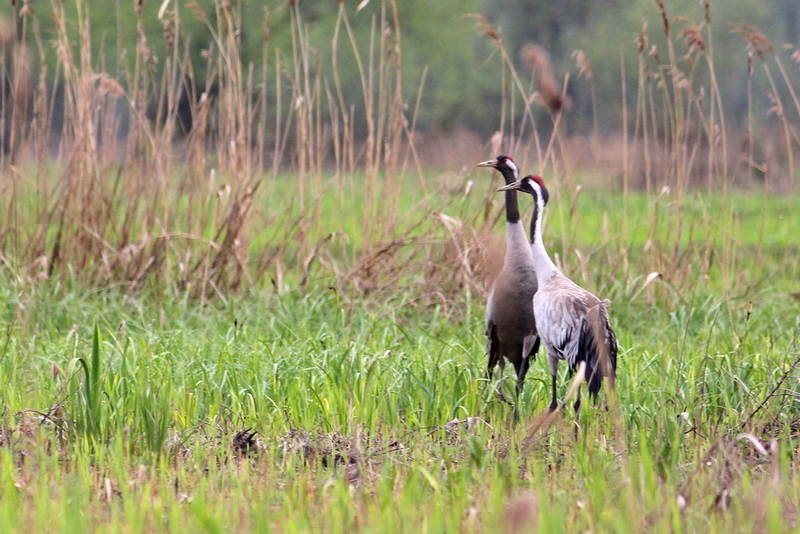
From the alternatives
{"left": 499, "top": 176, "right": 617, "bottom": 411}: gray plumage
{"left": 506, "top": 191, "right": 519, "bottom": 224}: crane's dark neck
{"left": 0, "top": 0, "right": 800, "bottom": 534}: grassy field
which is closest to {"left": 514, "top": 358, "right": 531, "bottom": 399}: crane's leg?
{"left": 0, "top": 0, "right": 800, "bottom": 534}: grassy field

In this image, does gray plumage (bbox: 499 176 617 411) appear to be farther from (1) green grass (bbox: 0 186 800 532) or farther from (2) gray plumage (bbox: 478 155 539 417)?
(2) gray plumage (bbox: 478 155 539 417)

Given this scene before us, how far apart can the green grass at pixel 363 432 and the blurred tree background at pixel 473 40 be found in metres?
10.7

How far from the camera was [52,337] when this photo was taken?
4.82m

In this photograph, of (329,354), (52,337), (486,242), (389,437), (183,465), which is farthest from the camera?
(486,242)

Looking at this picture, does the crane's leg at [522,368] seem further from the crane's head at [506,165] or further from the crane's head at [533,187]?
the crane's head at [506,165]

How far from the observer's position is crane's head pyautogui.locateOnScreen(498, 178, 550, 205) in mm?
3842

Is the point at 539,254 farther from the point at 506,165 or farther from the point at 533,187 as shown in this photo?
the point at 506,165

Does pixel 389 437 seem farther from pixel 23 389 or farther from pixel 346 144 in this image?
pixel 346 144

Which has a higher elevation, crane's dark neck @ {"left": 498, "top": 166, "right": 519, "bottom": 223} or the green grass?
crane's dark neck @ {"left": 498, "top": 166, "right": 519, "bottom": 223}

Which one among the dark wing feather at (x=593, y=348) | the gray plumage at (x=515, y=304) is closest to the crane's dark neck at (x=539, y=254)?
the gray plumage at (x=515, y=304)

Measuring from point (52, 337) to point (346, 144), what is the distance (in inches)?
82.8

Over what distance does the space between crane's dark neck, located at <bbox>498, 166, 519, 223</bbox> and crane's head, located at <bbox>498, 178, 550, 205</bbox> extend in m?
0.14

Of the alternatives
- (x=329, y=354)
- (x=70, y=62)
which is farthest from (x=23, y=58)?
(x=329, y=354)

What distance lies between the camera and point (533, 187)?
3.86 m
